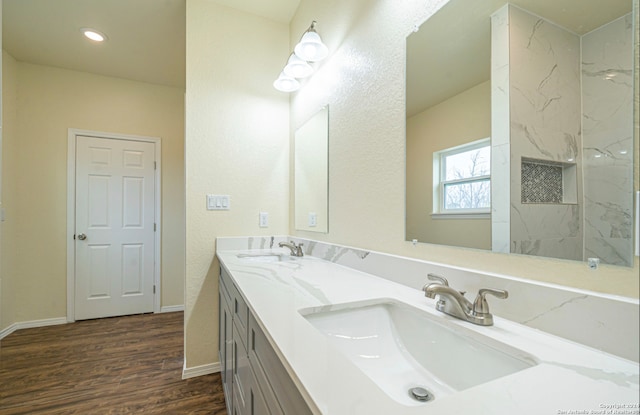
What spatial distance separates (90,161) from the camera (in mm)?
3055

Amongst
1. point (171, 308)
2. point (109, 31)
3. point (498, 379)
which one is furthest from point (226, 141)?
point (171, 308)

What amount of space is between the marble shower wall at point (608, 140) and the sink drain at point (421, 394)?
0.46 metres

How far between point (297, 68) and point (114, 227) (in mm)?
2770

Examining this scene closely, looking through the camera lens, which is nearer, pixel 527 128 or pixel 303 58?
pixel 527 128

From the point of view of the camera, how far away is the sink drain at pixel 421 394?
24.0 inches

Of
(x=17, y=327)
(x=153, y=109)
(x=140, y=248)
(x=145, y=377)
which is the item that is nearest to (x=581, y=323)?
(x=145, y=377)

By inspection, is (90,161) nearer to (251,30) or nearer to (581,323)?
(251,30)

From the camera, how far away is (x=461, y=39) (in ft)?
3.00

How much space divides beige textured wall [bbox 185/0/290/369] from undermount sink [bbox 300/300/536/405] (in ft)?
4.81

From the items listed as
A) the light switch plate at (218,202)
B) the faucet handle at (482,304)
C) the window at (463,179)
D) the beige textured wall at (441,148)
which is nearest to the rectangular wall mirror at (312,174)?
the light switch plate at (218,202)

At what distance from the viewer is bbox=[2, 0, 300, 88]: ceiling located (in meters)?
2.10

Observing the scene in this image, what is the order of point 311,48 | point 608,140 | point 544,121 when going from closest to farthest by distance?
point 608,140
point 544,121
point 311,48

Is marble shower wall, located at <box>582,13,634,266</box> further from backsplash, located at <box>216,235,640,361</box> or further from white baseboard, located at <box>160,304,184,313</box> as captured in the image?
white baseboard, located at <box>160,304,184,313</box>

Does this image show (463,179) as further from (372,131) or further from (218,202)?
(218,202)
